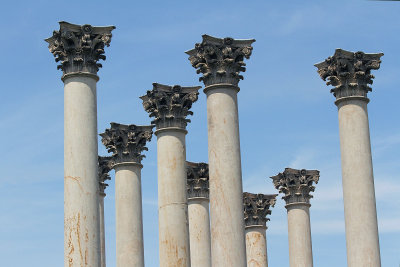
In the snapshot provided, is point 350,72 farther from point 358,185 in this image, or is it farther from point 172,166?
point 172,166

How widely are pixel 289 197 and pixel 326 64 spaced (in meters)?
19.3

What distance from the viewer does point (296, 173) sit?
71.7 m

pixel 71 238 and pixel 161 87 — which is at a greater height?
pixel 161 87

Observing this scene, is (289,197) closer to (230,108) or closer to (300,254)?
(300,254)

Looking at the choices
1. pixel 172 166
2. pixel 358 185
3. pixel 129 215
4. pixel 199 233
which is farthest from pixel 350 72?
pixel 199 233

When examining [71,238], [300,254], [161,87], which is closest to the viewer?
[71,238]

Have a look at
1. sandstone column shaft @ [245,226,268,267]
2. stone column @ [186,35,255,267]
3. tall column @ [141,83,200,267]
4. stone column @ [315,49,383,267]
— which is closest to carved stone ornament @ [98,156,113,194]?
tall column @ [141,83,200,267]

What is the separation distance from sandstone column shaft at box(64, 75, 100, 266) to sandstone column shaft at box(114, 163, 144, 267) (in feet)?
50.6

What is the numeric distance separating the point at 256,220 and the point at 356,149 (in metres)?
23.9

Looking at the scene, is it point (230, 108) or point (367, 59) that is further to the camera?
point (367, 59)

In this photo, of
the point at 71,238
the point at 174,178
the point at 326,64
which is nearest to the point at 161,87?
the point at 174,178

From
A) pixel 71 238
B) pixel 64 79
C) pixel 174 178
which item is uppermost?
pixel 64 79

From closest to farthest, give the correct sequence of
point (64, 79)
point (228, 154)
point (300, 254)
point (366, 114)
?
point (64, 79)
point (228, 154)
point (366, 114)
point (300, 254)

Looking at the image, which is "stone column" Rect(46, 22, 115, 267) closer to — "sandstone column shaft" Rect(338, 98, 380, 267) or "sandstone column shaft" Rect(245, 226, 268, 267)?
"sandstone column shaft" Rect(338, 98, 380, 267)
